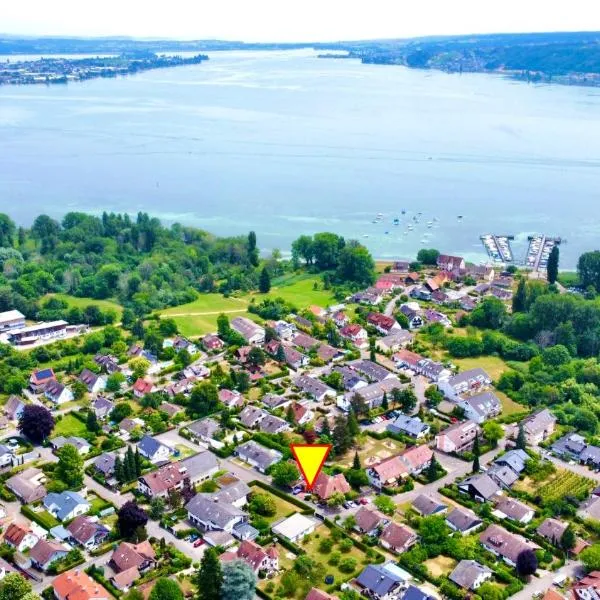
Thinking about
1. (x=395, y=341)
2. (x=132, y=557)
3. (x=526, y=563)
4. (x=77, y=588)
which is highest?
(x=395, y=341)

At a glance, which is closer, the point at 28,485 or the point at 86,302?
the point at 28,485

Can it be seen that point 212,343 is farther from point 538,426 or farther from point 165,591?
point 165,591

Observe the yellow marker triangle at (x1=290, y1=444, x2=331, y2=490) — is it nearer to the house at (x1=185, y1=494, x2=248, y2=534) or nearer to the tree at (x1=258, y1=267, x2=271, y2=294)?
the house at (x1=185, y1=494, x2=248, y2=534)

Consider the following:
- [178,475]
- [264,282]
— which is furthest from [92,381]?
[264,282]

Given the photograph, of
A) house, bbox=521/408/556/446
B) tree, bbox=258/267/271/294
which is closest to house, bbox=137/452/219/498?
house, bbox=521/408/556/446

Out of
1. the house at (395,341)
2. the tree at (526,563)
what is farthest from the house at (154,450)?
the house at (395,341)

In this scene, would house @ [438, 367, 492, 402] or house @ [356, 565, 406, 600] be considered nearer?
house @ [356, 565, 406, 600]

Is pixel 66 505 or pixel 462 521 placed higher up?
pixel 66 505

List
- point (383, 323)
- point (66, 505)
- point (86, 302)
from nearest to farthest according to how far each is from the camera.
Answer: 1. point (66, 505)
2. point (383, 323)
3. point (86, 302)
